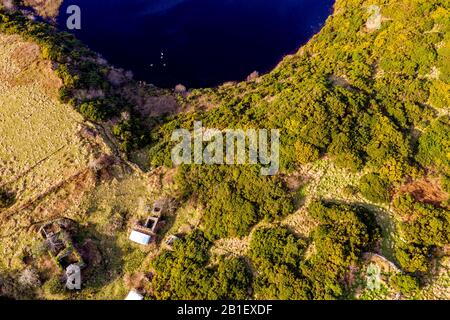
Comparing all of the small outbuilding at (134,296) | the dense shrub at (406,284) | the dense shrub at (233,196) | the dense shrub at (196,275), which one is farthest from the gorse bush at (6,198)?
the dense shrub at (406,284)

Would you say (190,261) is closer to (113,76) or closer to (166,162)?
(166,162)

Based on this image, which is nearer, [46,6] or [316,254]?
[316,254]

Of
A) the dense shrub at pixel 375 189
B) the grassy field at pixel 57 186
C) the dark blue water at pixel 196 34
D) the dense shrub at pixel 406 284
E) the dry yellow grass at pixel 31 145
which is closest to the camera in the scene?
the dense shrub at pixel 406 284

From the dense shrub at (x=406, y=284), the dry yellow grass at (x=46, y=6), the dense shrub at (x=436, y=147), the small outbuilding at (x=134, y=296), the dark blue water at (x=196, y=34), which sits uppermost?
the dry yellow grass at (x=46, y=6)

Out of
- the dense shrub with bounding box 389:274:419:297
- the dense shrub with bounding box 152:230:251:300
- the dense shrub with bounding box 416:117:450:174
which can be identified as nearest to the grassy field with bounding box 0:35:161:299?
the dense shrub with bounding box 152:230:251:300

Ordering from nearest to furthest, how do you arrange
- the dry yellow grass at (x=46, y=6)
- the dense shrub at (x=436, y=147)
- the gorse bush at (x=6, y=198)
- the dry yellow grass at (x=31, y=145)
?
the dense shrub at (x=436, y=147) < the dry yellow grass at (x=31, y=145) < the gorse bush at (x=6, y=198) < the dry yellow grass at (x=46, y=6)

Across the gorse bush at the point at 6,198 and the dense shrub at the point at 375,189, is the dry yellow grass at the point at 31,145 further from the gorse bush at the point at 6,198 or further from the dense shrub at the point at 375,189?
the dense shrub at the point at 375,189

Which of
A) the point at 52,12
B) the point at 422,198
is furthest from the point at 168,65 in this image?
the point at 422,198

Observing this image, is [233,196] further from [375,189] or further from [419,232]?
[419,232]

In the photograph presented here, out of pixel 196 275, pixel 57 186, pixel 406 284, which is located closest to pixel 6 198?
pixel 57 186
